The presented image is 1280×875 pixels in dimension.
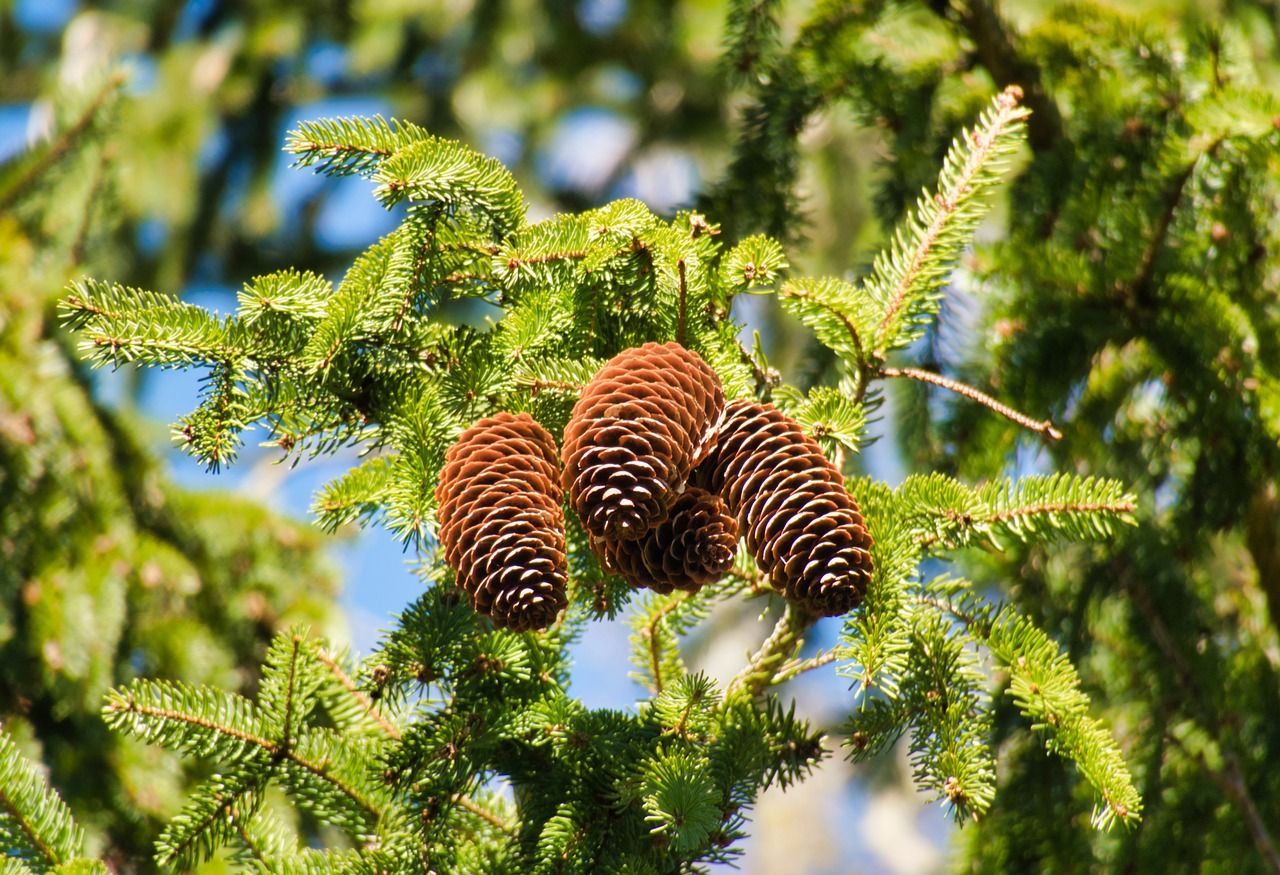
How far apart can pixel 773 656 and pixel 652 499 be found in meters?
0.32

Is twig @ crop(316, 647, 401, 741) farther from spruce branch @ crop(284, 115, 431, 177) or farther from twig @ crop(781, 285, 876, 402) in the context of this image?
twig @ crop(781, 285, 876, 402)

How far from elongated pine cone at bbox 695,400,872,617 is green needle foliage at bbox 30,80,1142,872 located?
58 millimetres

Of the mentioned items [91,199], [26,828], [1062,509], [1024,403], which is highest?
[91,199]

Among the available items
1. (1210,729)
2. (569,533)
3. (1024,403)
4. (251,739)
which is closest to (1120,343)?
(1024,403)

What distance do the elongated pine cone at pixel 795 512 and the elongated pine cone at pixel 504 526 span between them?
0.67ft

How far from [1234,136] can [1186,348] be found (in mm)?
359

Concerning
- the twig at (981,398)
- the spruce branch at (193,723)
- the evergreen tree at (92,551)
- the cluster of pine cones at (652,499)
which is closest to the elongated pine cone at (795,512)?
the cluster of pine cones at (652,499)

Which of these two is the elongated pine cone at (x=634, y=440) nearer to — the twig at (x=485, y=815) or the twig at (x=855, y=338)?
the twig at (x=855, y=338)

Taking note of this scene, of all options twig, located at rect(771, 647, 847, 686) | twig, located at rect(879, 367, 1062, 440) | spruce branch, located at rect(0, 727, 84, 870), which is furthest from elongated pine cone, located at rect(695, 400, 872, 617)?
spruce branch, located at rect(0, 727, 84, 870)

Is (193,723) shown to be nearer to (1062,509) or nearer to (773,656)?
(773,656)

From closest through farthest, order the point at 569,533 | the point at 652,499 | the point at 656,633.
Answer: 1. the point at 652,499
2. the point at 569,533
3. the point at 656,633

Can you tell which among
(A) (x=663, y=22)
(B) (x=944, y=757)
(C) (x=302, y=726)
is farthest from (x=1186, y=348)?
(A) (x=663, y=22)

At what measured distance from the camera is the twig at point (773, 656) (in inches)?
54.3

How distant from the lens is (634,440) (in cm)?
118
